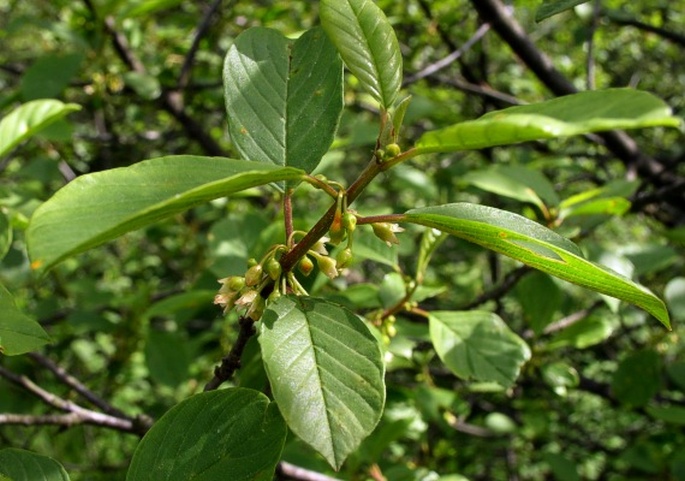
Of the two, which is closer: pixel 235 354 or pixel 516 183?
pixel 235 354

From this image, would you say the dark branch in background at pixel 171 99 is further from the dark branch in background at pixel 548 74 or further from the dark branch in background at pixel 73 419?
the dark branch in background at pixel 73 419

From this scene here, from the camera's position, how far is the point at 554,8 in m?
0.85

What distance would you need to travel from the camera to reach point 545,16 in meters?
0.85

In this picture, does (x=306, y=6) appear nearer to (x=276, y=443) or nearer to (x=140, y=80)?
(x=140, y=80)

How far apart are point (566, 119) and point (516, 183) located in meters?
1.08

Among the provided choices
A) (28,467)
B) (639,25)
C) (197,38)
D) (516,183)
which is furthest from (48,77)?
(639,25)

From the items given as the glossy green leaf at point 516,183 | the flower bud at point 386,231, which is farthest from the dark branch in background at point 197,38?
the flower bud at point 386,231

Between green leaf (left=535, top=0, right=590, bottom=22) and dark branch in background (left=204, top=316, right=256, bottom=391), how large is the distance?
1.65 ft

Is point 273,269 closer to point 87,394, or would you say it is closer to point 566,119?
point 566,119

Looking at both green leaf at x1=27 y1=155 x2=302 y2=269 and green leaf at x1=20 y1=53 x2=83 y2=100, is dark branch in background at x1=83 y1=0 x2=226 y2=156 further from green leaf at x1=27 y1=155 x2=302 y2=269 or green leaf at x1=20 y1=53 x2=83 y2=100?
green leaf at x1=27 y1=155 x2=302 y2=269

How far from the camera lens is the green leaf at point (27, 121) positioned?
3.86 feet

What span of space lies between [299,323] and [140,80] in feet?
5.13

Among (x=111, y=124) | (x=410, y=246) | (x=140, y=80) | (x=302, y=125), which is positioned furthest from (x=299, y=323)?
(x=111, y=124)

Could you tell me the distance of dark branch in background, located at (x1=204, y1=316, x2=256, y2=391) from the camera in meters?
0.79
